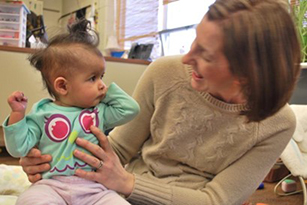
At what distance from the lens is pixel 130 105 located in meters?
0.92

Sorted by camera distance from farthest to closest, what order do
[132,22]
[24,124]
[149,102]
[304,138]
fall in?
[132,22] < [304,138] < [149,102] < [24,124]

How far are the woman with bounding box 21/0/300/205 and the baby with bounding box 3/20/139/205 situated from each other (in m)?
0.03

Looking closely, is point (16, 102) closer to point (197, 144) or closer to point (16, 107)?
point (16, 107)

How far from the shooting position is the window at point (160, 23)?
333 centimetres

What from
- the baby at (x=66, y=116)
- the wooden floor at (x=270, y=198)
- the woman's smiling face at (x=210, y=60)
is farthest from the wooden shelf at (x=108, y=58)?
the woman's smiling face at (x=210, y=60)

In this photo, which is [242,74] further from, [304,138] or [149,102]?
[304,138]

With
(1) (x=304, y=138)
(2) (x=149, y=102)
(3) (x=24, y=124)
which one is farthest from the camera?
(1) (x=304, y=138)

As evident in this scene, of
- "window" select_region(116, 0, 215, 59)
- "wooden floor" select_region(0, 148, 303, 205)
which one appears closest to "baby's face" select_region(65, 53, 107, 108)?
"wooden floor" select_region(0, 148, 303, 205)

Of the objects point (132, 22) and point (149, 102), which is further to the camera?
point (132, 22)

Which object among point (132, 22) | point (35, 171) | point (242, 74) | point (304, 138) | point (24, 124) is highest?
point (132, 22)

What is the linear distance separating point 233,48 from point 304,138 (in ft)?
5.67

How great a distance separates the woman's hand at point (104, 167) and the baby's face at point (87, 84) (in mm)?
79

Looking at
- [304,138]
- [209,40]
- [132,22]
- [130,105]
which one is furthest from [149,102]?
[132,22]

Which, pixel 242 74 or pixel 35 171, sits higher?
pixel 242 74
